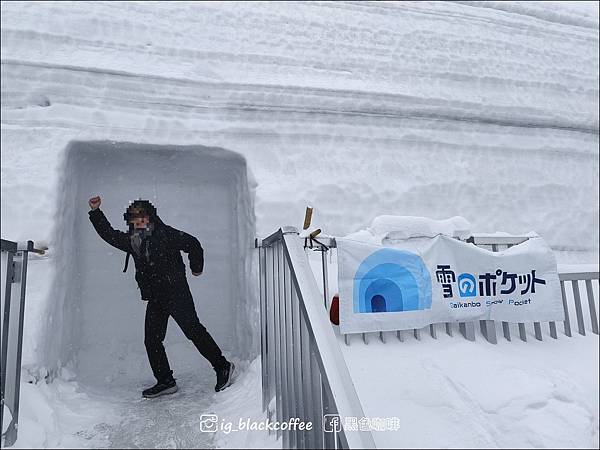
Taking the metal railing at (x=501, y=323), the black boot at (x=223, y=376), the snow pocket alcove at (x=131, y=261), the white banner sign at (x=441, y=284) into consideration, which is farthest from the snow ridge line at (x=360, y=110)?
the black boot at (x=223, y=376)

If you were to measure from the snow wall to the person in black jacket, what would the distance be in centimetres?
88

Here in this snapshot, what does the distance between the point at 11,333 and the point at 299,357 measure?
1.67 m

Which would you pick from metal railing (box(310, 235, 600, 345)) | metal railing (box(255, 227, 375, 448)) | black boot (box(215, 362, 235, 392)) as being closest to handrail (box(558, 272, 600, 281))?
metal railing (box(310, 235, 600, 345))

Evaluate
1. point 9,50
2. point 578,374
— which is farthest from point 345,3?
point 578,374

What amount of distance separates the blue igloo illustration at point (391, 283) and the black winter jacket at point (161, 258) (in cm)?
130

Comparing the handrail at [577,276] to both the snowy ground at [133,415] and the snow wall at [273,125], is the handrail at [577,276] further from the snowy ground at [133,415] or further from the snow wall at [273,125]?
the snowy ground at [133,415]

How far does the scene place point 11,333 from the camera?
2555 mm

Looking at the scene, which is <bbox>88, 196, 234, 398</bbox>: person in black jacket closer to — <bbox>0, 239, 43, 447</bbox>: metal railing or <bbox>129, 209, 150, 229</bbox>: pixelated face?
<bbox>129, 209, 150, 229</bbox>: pixelated face

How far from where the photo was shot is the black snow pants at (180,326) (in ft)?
11.6

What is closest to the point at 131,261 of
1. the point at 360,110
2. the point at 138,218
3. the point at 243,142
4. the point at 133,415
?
the point at 138,218

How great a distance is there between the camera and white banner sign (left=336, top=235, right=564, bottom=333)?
3387mm

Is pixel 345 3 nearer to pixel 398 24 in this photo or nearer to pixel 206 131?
pixel 398 24

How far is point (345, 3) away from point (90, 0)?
3378 millimetres

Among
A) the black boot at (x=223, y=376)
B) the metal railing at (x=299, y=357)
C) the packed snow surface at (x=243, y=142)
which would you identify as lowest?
the black boot at (x=223, y=376)
